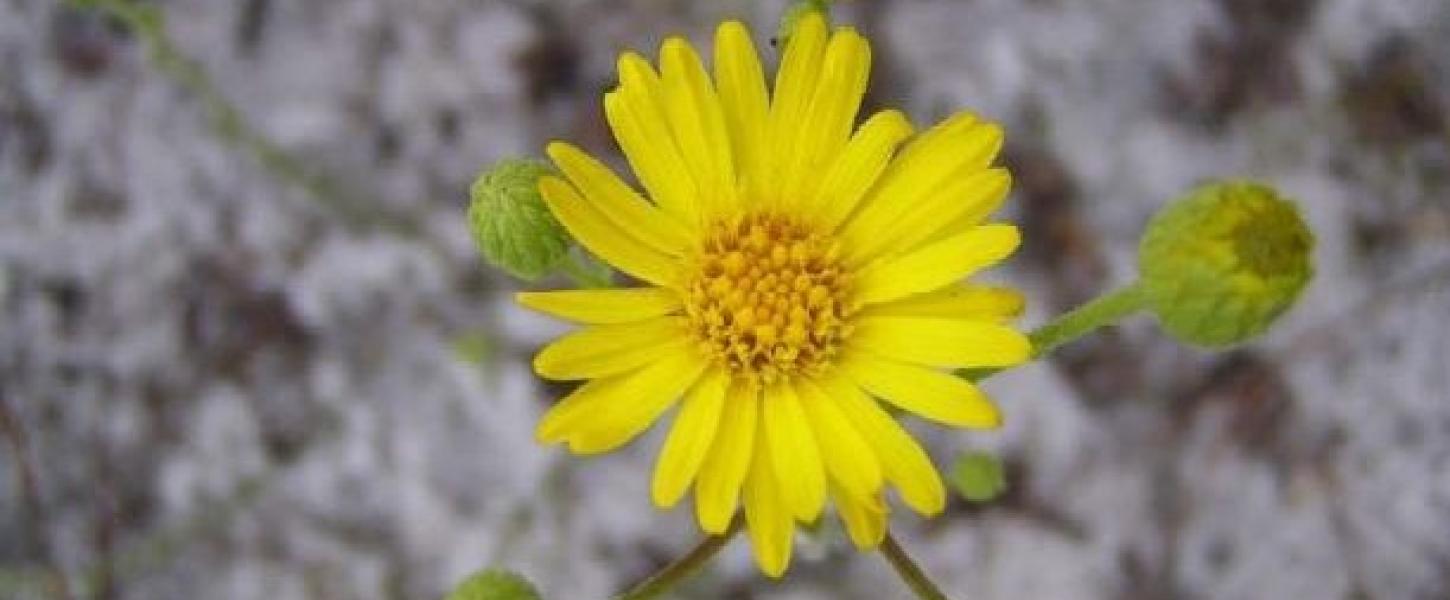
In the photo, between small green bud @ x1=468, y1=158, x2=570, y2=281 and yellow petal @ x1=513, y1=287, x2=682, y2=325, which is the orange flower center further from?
small green bud @ x1=468, y1=158, x2=570, y2=281

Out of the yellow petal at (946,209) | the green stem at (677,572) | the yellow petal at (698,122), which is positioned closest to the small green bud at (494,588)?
the green stem at (677,572)

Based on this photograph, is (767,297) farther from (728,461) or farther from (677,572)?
(677,572)

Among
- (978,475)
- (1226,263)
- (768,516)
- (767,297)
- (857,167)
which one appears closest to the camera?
(1226,263)

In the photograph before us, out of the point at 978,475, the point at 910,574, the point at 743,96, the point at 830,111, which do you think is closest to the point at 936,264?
the point at 830,111

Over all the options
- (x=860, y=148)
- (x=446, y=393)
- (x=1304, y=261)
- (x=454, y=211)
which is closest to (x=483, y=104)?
(x=454, y=211)

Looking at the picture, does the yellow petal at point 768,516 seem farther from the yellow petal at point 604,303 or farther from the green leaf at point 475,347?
the green leaf at point 475,347

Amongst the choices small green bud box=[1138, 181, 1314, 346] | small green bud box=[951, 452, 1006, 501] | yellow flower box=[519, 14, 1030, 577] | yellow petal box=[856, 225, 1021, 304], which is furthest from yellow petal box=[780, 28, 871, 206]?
small green bud box=[951, 452, 1006, 501]
